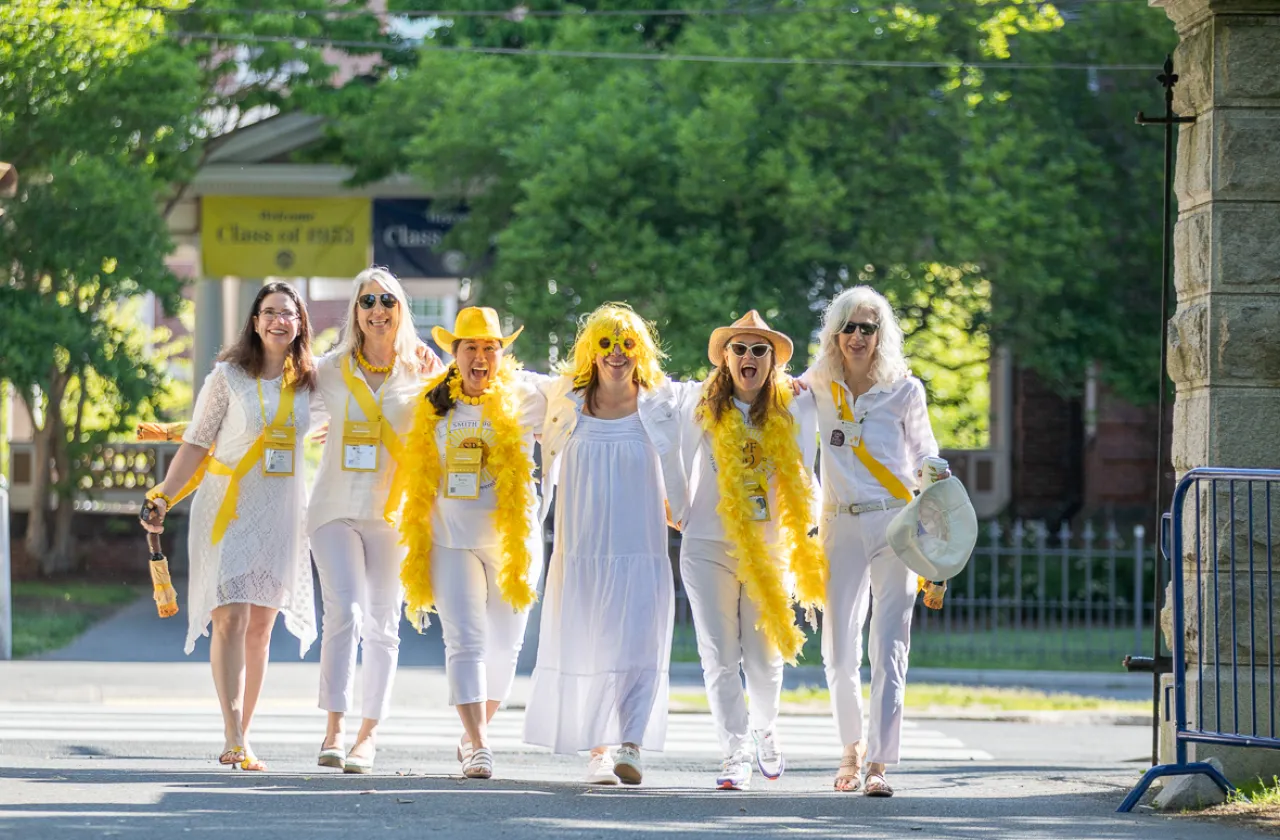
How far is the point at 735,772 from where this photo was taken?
8.54 metres

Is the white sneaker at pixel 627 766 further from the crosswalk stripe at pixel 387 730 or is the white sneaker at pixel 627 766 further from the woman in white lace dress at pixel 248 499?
the crosswalk stripe at pixel 387 730

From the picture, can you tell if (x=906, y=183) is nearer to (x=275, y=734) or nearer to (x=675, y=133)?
(x=675, y=133)

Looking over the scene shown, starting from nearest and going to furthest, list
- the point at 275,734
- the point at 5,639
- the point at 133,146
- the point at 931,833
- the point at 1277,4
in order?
the point at 931,833
the point at 1277,4
the point at 275,734
the point at 5,639
the point at 133,146

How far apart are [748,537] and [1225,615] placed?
6.53ft

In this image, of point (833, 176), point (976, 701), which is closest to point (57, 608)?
point (833, 176)

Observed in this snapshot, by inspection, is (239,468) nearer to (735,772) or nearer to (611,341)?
(611,341)

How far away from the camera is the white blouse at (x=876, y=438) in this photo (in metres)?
8.53

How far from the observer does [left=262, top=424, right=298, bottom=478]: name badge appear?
885 cm

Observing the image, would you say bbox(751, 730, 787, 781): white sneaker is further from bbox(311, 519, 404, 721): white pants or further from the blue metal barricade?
bbox(311, 519, 404, 721): white pants

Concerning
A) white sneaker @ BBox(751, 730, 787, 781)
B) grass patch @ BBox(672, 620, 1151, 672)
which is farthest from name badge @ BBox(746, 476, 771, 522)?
grass patch @ BBox(672, 620, 1151, 672)

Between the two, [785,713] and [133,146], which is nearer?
[785,713]

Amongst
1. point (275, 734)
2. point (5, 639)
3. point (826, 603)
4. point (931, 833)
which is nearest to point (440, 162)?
point (5, 639)

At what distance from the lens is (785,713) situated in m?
14.3

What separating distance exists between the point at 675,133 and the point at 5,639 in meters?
8.58
